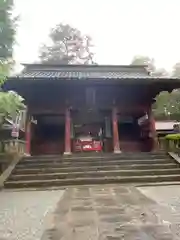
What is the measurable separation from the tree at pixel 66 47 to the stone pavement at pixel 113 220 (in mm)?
35068

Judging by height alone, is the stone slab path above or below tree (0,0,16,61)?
below

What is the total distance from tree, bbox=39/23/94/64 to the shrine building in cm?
2307

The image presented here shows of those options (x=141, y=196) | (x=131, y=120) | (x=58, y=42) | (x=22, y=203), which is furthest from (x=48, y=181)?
(x=58, y=42)

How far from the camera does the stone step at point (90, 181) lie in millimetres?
9811

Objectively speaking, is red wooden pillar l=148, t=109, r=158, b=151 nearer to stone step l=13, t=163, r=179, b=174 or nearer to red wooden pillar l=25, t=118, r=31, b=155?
stone step l=13, t=163, r=179, b=174

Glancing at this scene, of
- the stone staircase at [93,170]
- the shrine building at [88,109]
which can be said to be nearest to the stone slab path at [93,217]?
the stone staircase at [93,170]

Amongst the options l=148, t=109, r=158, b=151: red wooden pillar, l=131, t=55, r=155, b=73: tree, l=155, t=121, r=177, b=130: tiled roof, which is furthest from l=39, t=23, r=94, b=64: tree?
l=148, t=109, r=158, b=151: red wooden pillar

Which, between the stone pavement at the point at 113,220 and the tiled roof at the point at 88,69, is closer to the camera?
the stone pavement at the point at 113,220

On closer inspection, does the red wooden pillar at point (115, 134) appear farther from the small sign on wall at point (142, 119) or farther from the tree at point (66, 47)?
the tree at point (66, 47)

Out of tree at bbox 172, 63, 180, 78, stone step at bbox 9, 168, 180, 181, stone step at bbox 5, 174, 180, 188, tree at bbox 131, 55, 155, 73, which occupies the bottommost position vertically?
stone step at bbox 5, 174, 180, 188

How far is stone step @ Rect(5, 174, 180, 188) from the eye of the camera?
32.2 feet

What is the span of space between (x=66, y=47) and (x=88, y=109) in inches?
1123

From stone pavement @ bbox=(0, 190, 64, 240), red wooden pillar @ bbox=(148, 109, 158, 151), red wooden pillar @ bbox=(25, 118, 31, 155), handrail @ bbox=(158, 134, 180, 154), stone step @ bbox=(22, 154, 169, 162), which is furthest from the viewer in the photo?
red wooden pillar @ bbox=(148, 109, 158, 151)

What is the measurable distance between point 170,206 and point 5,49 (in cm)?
946
